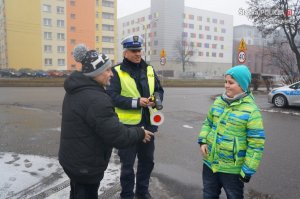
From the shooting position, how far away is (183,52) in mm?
85312

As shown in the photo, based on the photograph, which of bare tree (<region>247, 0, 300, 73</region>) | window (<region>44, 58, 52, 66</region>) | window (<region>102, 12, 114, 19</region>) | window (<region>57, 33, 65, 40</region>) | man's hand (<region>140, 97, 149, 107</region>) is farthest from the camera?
window (<region>102, 12, 114, 19</region>)

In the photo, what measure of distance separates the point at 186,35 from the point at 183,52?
9676 millimetres

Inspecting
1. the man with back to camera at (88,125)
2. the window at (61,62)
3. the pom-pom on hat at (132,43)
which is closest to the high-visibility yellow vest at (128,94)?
the pom-pom on hat at (132,43)

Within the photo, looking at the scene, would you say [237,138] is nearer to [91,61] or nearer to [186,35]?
[91,61]

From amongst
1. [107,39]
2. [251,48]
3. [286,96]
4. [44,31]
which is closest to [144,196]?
[286,96]

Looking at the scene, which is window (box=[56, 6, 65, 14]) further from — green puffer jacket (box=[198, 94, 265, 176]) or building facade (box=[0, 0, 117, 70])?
green puffer jacket (box=[198, 94, 265, 176])

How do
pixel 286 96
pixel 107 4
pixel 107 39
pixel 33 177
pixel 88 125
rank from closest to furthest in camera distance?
pixel 88 125 → pixel 33 177 → pixel 286 96 → pixel 107 4 → pixel 107 39

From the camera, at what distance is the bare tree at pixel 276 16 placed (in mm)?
23609

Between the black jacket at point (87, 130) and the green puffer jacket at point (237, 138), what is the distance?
89cm

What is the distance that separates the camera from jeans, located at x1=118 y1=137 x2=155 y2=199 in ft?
12.3

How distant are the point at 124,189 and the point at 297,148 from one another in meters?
4.63

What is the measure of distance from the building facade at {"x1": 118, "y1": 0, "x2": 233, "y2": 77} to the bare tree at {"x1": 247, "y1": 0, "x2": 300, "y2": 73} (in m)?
56.7

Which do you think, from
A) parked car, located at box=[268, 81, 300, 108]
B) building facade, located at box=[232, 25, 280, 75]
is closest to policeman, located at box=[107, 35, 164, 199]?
parked car, located at box=[268, 81, 300, 108]

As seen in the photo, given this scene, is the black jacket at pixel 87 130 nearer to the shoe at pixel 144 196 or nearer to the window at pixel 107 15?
the shoe at pixel 144 196
